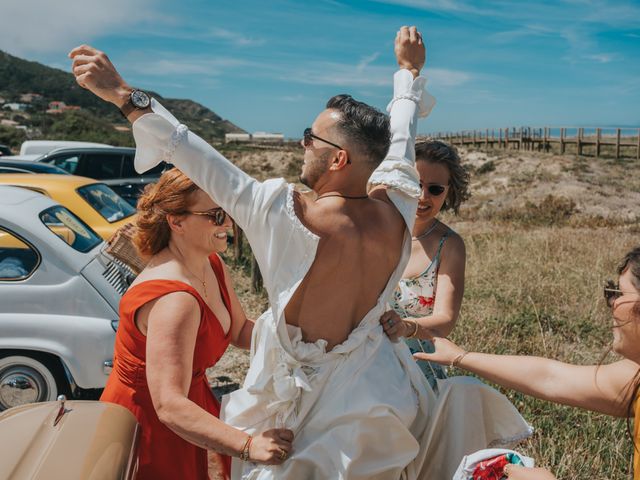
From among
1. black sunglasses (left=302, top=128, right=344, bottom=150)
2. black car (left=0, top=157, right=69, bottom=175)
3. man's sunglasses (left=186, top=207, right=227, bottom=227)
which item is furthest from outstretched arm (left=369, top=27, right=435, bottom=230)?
black car (left=0, top=157, right=69, bottom=175)

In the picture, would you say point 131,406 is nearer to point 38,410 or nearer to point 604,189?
point 38,410

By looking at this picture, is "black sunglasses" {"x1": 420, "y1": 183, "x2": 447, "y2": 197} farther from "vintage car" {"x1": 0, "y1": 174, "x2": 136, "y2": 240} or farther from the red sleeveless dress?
"vintage car" {"x1": 0, "y1": 174, "x2": 136, "y2": 240}

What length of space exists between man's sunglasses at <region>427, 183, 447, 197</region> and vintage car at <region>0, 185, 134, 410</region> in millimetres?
2513

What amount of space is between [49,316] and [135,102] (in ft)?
10.3

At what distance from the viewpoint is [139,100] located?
1.78 meters

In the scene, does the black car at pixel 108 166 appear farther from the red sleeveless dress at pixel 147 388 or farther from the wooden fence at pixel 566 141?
the wooden fence at pixel 566 141

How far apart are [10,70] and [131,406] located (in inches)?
4276

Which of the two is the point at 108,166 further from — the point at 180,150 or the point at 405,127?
the point at 180,150

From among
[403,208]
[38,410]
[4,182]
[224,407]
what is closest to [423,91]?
[403,208]

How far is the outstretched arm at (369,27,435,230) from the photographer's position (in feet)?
6.87

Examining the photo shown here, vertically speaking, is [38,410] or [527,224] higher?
[38,410]

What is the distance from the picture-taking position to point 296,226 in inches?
69.1

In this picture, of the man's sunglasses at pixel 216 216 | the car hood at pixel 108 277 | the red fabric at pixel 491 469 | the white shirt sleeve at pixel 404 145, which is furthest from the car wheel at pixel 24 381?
the red fabric at pixel 491 469

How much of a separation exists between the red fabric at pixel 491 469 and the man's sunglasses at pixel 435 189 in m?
1.57
